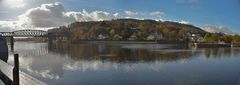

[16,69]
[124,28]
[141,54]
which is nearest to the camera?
[16,69]

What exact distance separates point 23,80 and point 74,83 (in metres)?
1.32

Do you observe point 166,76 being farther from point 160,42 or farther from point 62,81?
point 160,42

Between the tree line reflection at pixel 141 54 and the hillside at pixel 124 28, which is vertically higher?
the hillside at pixel 124 28

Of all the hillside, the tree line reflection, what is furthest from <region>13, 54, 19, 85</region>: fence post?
the tree line reflection

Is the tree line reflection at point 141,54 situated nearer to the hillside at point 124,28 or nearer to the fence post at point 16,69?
the hillside at point 124,28

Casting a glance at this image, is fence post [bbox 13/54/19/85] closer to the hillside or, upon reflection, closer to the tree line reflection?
the hillside

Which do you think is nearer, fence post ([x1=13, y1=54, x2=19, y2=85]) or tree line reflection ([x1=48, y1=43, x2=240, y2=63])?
fence post ([x1=13, y1=54, x2=19, y2=85])

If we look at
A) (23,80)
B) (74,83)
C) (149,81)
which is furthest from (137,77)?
(23,80)

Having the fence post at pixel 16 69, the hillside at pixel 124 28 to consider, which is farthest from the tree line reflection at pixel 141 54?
the fence post at pixel 16 69

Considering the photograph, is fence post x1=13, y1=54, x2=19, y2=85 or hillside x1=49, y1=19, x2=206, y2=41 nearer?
fence post x1=13, y1=54, x2=19, y2=85

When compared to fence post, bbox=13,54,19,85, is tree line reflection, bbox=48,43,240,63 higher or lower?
lower

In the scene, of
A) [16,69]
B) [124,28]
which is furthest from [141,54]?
[16,69]

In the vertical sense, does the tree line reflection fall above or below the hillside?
below

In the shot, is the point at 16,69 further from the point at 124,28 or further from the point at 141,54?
the point at 141,54
